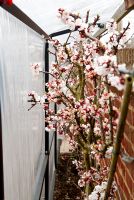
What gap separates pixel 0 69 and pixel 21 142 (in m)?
0.91

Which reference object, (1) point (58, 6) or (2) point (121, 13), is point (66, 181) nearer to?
(1) point (58, 6)

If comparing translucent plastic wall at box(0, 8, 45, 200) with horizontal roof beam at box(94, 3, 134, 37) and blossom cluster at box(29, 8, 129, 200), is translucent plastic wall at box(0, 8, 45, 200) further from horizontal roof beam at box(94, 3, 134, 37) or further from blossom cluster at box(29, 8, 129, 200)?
horizontal roof beam at box(94, 3, 134, 37)

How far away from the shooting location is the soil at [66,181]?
6138 mm

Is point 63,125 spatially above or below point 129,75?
below

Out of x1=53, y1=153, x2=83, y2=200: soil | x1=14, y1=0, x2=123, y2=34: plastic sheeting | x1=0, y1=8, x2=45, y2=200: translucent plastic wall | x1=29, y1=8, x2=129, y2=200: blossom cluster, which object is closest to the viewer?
x1=29, y1=8, x2=129, y2=200: blossom cluster

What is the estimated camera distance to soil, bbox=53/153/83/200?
6.14m

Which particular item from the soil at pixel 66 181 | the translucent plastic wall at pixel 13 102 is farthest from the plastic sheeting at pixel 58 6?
the soil at pixel 66 181

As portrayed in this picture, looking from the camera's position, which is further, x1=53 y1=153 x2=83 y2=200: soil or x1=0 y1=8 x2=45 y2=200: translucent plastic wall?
x1=53 y1=153 x2=83 y2=200: soil

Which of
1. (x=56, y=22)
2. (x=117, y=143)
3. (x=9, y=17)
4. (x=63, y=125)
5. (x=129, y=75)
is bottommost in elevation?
(x=63, y=125)

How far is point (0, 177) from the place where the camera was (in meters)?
1.77

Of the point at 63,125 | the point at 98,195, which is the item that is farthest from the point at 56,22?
the point at 98,195

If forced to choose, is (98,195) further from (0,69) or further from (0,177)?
(0,69)

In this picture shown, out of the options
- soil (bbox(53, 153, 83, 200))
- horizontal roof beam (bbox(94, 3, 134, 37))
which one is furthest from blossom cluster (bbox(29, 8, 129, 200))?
soil (bbox(53, 153, 83, 200))

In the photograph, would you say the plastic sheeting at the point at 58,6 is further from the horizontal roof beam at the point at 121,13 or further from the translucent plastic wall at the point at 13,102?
the translucent plastic wall at the point at 13,102
